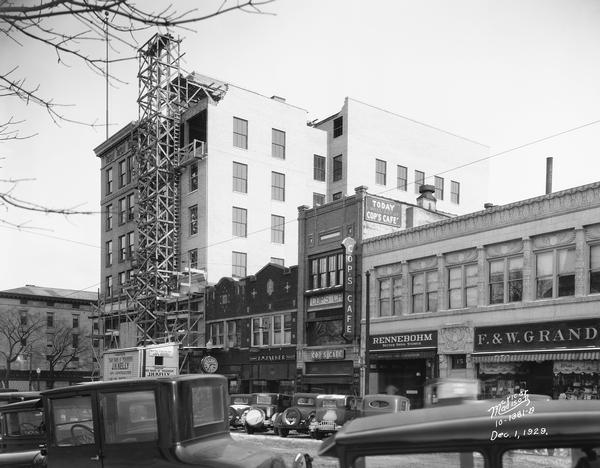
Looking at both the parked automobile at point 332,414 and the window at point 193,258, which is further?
the window at point 193,258

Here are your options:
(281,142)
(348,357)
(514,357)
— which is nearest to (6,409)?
(514,357)

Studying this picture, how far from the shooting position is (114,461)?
277 inches

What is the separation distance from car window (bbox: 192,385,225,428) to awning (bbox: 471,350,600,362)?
63.7 feet

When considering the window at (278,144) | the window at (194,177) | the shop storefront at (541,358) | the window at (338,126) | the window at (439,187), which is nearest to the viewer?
the shop storefront at (541,358)

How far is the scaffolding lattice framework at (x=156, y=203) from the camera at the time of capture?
156ft

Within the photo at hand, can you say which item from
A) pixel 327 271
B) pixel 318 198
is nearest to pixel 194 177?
pixel 318 198

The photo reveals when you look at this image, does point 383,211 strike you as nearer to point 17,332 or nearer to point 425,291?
point 425,291

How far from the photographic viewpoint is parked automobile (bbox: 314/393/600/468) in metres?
3.55

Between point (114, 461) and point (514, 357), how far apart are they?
72.2ft

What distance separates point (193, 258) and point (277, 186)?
27.0ft

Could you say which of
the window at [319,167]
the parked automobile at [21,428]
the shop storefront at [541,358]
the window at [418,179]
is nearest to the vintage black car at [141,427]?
the parked automobile at [21,428]

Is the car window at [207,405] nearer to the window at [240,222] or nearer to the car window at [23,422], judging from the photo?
the car window at [23,422]

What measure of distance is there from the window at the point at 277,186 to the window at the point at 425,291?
20.3m

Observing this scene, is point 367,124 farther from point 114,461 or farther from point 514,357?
point 114,461
